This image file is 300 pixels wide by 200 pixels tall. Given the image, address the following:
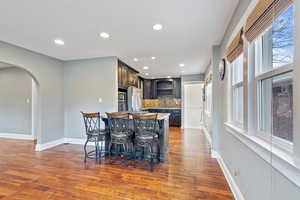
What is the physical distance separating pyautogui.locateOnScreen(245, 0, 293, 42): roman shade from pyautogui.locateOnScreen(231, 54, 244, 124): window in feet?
2.39

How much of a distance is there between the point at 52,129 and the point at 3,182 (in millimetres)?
1983

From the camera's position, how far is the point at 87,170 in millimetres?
2658

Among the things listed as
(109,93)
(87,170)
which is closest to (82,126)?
(109,93)

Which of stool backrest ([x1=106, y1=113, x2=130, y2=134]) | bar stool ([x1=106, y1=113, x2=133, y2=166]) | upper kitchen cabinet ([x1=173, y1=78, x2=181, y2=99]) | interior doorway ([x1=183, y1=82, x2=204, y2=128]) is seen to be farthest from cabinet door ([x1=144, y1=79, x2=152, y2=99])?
stool backrest ([x1=106, y1=113, x2=130, y2=134])

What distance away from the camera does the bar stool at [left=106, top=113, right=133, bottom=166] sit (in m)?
2.81

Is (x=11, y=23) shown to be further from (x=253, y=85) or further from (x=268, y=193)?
(x=268, y=193)

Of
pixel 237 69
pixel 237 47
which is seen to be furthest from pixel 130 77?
pixel 237 47

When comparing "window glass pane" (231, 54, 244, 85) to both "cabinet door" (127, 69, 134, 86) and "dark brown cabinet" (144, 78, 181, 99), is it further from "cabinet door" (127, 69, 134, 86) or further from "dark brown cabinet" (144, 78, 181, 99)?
"dark brown cabinet" (144, 78, 181, 99)

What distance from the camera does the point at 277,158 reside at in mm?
1010

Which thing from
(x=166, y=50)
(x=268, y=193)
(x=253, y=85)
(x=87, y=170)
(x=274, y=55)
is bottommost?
(x=87, y=170)

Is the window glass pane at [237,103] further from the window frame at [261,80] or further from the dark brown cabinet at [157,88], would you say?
the dark brown cabinet at [157,88]

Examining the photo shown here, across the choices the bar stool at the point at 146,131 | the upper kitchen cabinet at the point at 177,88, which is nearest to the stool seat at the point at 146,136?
the bar stool at the point at 146,131

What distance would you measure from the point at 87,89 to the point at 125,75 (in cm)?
125

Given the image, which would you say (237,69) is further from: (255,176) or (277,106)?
(255,176)
